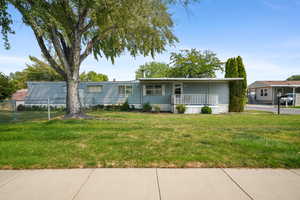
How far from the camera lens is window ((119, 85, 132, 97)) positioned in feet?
45.7

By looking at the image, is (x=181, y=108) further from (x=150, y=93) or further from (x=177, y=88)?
(x=150, y=93)

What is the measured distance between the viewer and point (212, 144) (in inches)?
158

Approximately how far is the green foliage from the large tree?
562 cm

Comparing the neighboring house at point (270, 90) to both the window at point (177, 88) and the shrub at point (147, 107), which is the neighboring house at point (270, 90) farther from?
the shrub at point (147, 107)

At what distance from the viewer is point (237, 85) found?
39.8 feet

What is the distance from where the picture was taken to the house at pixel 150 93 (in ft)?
39.3

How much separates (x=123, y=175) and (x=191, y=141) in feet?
7.93

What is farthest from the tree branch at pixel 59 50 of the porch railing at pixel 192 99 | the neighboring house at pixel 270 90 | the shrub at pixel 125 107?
the neighboring house at pixel 270 90

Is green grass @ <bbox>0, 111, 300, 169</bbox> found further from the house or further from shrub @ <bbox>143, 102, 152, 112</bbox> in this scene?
shrub @ <bbox>143, 102, 152, 112</bbox>

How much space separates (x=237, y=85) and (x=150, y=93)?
7319 mm

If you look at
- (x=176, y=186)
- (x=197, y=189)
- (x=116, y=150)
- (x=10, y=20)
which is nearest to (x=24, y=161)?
(x=116, y=150)

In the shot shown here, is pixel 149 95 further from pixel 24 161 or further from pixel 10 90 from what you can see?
pixel 10 90

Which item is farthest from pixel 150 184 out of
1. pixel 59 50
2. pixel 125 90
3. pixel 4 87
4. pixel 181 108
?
pixel 4 87

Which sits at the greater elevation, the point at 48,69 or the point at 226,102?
the point at 48,69
